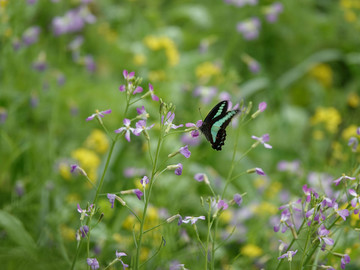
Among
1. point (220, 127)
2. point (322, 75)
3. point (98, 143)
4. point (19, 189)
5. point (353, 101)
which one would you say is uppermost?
point (220, 127)

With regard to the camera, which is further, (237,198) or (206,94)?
(206,94)

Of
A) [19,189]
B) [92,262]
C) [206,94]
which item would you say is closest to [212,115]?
[92,262]

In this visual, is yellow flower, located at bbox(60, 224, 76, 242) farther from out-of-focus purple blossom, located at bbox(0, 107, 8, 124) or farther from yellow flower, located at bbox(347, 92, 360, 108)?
yellow flower, located at bbox(347, 92, 360, 108)

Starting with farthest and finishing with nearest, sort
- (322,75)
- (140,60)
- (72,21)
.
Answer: (322,75)
(140,60)
(72,21)

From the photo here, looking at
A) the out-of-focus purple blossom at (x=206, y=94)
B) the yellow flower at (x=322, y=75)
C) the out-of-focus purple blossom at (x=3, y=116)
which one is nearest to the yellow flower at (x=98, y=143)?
the out-of-focus purple blossom at (x=3, y=116)

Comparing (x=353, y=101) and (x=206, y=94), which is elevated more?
(x=206, y=94)

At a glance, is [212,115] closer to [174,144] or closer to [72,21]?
[174,144]

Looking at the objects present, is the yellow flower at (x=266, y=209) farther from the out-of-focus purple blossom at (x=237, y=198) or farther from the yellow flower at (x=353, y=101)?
the out-of-focus purple blossom at (x=237, y=198)
